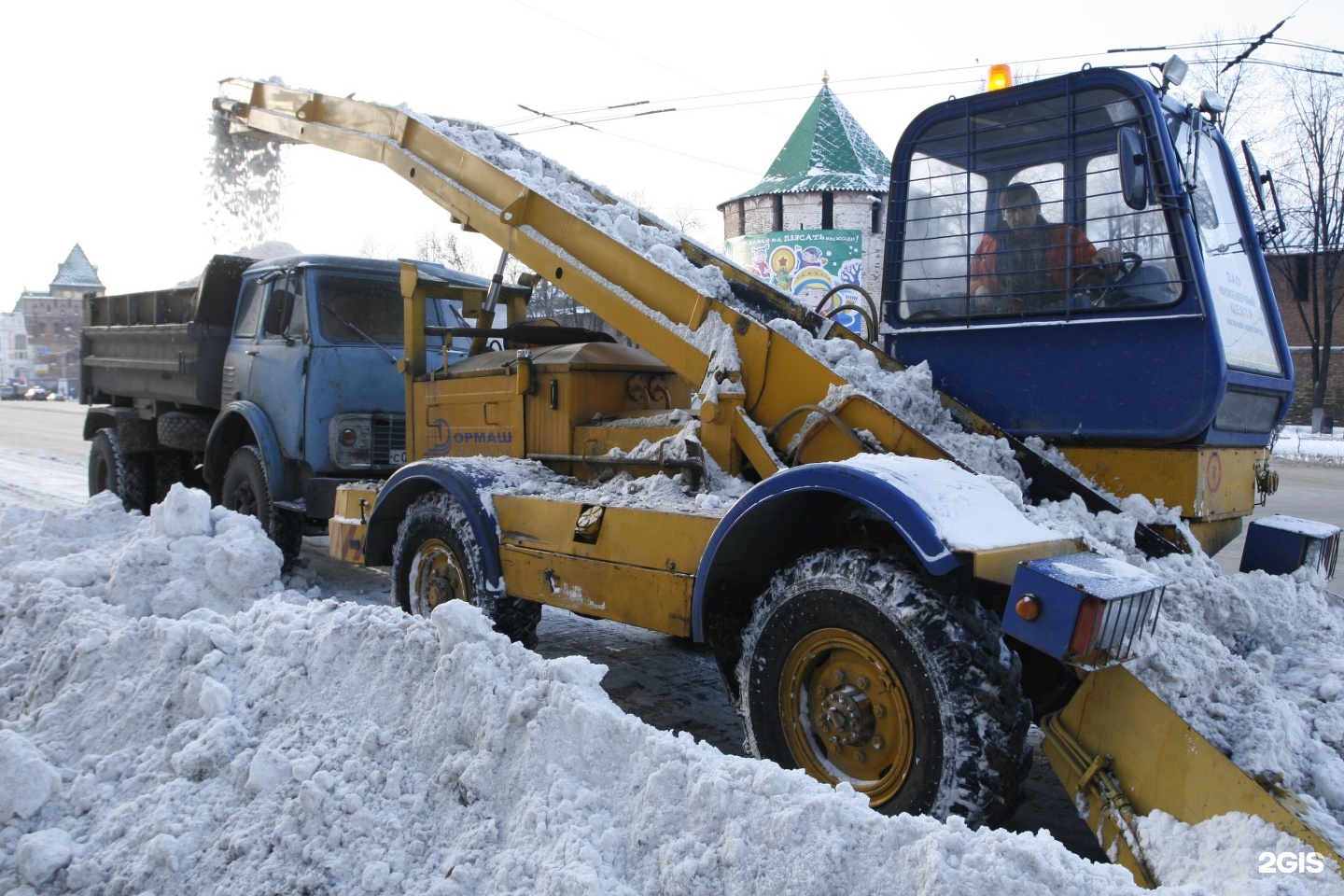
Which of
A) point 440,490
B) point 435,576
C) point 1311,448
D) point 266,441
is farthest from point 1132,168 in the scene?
point 1311,448

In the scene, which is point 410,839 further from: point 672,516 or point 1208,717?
point 1208,717

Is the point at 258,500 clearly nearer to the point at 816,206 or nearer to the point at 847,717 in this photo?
the point at 847,717

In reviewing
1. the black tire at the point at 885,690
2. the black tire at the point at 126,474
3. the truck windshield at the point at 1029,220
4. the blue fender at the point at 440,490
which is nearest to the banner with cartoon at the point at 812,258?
the black tire at the point at 126,474

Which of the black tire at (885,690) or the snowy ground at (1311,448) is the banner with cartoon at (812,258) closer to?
the snowy ground at (1311,448)

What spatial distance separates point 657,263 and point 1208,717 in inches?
124

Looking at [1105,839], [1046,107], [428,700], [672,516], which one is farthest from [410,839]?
[1046,107]

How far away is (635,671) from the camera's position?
5.56m

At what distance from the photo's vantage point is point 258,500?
7.58 meters

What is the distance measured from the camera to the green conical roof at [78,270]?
279 feet

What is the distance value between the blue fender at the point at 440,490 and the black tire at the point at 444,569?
66 millimetres

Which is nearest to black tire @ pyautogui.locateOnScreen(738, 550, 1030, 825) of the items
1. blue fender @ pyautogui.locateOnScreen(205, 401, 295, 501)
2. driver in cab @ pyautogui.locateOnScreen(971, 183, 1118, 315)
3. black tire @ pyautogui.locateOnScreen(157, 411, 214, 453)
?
driver in cab @ pyautogui.locateOnScreen(971, 183, 1118, 315)

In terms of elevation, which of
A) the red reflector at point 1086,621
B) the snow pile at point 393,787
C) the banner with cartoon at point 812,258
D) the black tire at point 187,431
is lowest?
the snow pile at point 393,787

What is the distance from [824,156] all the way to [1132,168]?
31887 mm

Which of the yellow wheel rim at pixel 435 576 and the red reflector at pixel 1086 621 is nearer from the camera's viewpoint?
the red reflector at pixel 1086 621
